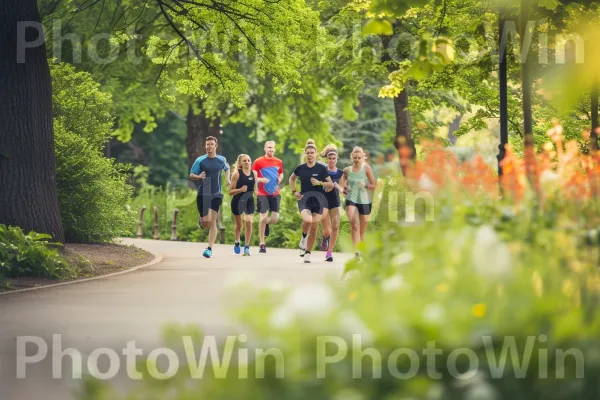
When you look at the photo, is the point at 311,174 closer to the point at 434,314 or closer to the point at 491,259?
the point at 491,259

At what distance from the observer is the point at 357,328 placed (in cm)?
496

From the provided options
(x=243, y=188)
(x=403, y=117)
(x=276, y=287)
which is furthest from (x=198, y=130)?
(x=276, y=287)

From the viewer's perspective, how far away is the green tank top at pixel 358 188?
19.8m

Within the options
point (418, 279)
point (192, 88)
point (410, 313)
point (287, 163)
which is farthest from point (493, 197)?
point (287, 163)

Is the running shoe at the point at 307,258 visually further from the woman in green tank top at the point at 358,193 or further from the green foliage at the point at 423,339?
the green foliage at the point at 423,339

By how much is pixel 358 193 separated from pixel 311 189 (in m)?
1.00

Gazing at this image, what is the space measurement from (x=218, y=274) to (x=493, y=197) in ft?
32.0

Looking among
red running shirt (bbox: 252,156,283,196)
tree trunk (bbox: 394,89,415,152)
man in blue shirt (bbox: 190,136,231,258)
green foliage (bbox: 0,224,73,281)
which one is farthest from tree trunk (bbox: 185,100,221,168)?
green foliage (bbox: 0,224,73,281)

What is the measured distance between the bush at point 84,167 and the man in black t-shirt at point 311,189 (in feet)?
11.1

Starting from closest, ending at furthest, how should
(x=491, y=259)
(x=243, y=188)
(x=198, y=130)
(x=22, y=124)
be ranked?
1. (x=491, y=259)
2. (x=22, y=124)
3. (x=243, y=188)
4. (x=198, y=130)

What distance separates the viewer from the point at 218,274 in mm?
17906

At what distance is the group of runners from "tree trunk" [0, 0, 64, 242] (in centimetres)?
341

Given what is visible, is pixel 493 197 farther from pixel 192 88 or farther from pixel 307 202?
pixel 192 88

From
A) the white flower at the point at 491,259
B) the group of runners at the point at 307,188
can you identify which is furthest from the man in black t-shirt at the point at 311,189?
the white flower at the point at 491,259
